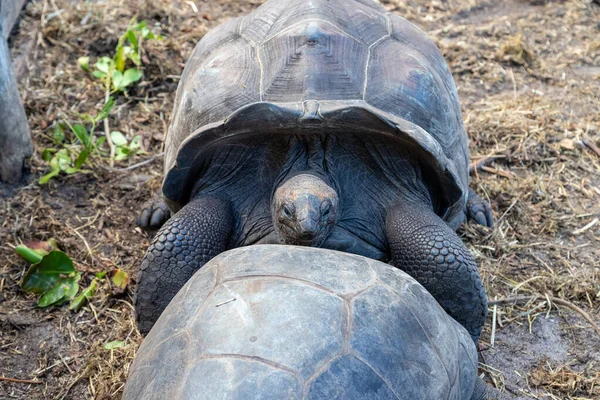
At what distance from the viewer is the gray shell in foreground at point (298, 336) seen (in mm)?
1889

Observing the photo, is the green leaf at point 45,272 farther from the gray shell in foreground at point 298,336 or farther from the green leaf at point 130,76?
the green leaf at point 130,76

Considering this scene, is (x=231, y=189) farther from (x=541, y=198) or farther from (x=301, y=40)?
(x=541, y=198)

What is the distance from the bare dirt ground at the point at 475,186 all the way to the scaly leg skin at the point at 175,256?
1.02 feet

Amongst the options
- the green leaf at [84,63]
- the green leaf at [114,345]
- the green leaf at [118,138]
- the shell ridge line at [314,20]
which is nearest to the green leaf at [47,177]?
the green leaf at [118,138]

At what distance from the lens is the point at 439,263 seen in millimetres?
2910

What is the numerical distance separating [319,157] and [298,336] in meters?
1.21

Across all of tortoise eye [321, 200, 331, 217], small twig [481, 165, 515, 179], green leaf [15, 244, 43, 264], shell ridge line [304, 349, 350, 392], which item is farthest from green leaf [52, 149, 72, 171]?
shell ridge line [304, 349, 350, 392]

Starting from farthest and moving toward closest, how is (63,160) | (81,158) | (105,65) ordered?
(105,65) < (63,160) < (81,158)

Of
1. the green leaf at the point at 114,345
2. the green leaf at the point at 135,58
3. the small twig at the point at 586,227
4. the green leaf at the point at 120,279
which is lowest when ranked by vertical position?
the green leaf at the point at 114,345

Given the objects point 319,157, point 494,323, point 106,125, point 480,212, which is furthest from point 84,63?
point 494,323

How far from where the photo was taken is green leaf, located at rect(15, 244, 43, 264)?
3.53 m

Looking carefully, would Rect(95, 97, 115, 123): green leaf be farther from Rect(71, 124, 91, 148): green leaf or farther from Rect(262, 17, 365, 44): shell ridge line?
Rect(262, 17, 365, 44): shell ridge line

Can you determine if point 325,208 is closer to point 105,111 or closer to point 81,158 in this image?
point 81,158

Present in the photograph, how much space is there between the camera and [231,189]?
3205 mm
